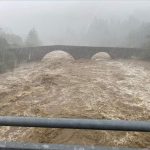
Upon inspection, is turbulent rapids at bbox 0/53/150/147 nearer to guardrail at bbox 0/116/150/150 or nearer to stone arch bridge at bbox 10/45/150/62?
guardrail at bbox 0/116/150/150

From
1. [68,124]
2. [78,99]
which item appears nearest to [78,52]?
[78,99]

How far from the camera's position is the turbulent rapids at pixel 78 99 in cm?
810

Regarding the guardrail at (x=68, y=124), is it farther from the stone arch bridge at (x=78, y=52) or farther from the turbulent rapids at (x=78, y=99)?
the stone arch bridge at (x=78, y=52)

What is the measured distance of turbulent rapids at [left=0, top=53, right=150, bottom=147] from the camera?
26.6 feet

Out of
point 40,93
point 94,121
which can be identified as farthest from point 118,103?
point 94,121

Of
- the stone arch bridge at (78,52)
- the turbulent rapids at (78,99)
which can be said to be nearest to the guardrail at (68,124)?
the turbulent rapids at (78,99)

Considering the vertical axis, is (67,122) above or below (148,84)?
above

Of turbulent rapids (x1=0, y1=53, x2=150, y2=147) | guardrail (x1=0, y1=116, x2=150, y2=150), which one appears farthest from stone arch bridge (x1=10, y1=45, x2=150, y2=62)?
guardrail (x1=0, y1=116, x2=150, y2=150)

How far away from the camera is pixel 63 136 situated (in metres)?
8.16

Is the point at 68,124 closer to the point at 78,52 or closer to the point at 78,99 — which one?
the point at 78,99

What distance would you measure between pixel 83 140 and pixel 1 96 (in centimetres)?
486

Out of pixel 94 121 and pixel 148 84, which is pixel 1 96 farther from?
pixel 94 121

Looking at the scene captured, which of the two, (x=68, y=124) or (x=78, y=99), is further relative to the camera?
(x=78, y=99)

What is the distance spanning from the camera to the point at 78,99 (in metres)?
10.7
